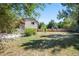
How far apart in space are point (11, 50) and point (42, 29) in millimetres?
506

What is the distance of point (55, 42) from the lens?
9.23ft

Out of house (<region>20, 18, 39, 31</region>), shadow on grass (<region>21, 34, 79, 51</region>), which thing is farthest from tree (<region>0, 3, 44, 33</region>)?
shadow on grass (<region>21, 34, 79, 51</region>)

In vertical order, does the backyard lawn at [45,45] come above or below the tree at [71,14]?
below

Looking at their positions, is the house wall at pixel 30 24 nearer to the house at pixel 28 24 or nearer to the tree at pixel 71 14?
the house at pixel 28 24

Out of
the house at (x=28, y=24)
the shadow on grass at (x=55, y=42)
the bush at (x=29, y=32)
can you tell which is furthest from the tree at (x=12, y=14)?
the shadow on grass at (x=55, y=42)

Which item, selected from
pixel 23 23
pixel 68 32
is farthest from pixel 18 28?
pixel 68 32

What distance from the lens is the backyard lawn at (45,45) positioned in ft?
9.02

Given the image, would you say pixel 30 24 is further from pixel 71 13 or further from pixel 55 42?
pixel 71 13

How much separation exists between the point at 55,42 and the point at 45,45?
14cm

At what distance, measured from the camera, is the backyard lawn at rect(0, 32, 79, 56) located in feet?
9.02

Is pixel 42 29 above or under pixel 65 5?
under

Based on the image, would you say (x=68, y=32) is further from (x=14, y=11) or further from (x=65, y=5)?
(x=14, y=11)

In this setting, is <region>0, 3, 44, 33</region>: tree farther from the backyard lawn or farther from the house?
the backyard lawn

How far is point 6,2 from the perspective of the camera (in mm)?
2793
